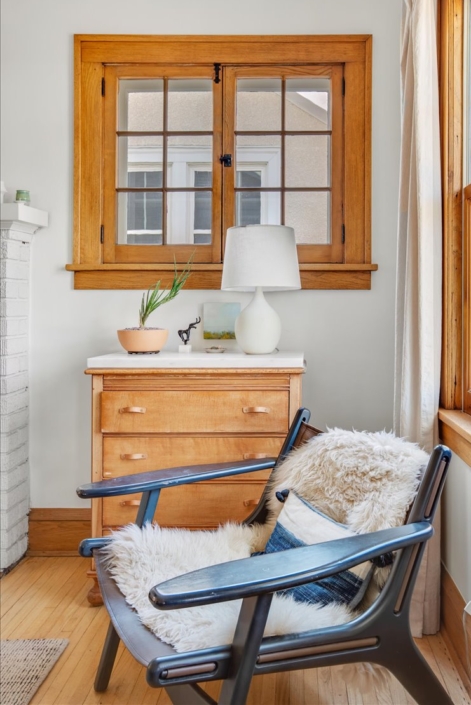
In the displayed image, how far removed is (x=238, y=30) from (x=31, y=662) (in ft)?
9.02

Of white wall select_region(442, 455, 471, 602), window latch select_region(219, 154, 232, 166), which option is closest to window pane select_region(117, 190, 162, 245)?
window latch select_region(219, 154, 232, 166)

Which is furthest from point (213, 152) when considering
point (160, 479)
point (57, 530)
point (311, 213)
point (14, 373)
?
point (57, 530)

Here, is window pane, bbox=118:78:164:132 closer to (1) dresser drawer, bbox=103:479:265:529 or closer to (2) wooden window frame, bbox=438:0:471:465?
(2) wooden window frame, bbox=438:0:471:465

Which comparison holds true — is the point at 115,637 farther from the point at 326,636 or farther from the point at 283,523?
the point at 326,636

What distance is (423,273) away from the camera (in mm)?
2107

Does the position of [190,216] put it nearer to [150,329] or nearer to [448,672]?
[150,329]

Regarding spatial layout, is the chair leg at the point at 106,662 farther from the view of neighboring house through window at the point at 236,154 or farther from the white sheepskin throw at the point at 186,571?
the view of neighboring house through window at the point at 236,154

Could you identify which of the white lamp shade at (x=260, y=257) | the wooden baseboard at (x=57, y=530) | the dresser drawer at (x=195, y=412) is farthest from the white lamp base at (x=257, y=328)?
the wooden baseboard at (x=57, y=530)

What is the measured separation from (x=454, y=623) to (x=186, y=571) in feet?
3.35

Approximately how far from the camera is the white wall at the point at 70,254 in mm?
2867

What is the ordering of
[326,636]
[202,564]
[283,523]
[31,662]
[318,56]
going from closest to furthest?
[326,636]
[202,564]
[283,523]
[31,662]
[318,56]

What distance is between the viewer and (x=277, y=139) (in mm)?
2941

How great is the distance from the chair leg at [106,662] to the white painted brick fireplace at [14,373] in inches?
41.7

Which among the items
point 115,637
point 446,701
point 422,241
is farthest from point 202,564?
point 422,241
